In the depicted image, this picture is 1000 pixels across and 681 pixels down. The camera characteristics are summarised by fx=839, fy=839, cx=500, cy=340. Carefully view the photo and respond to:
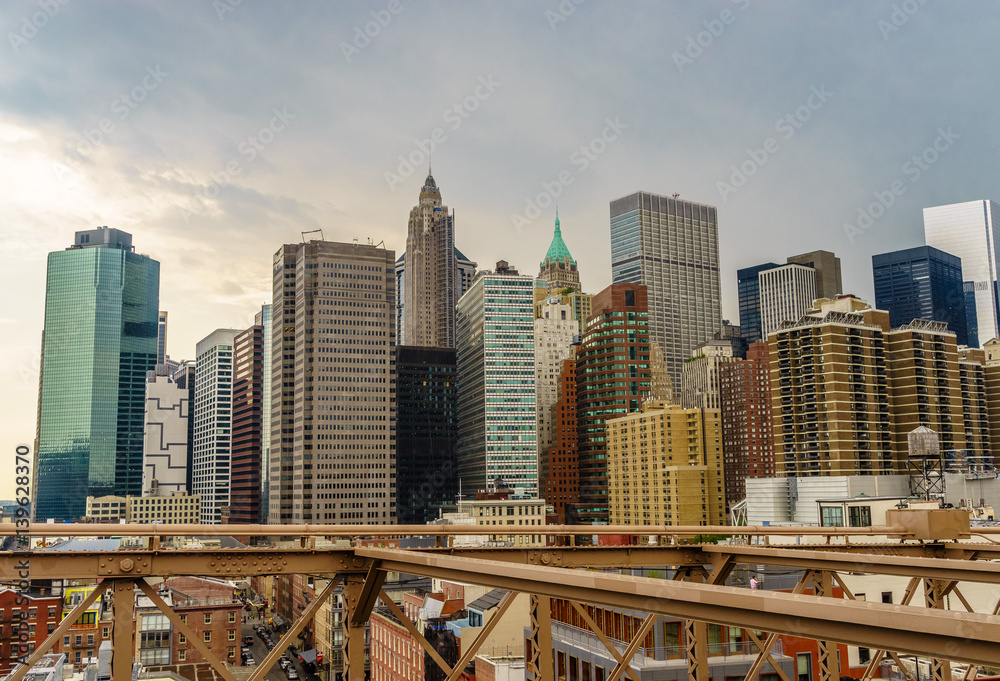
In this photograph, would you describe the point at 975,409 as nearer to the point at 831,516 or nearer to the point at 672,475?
the point at 672,475

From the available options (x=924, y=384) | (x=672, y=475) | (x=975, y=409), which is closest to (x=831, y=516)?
(x=924, y=384)

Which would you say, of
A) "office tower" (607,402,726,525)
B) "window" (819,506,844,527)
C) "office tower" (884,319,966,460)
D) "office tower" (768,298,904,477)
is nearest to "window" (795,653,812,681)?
"window" (819,506,844,527)

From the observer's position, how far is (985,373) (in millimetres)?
177500

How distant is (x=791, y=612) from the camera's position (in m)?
6.44

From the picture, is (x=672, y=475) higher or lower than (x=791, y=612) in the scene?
lower

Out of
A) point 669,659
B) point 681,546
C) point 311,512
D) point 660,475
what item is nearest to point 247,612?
point 311,512

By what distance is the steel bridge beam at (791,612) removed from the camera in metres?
5.68

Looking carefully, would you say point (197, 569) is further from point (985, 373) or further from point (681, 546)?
point (985, 373)

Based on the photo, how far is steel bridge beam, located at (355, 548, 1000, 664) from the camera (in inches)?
223

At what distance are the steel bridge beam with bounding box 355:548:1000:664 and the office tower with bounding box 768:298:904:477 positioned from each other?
143 metres

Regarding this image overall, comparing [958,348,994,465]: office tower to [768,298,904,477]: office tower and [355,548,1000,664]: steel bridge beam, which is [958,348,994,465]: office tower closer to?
[768,298,904,477]: office tower

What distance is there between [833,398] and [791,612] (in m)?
144

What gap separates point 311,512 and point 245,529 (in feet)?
621

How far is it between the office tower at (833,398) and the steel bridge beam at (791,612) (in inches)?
5611
